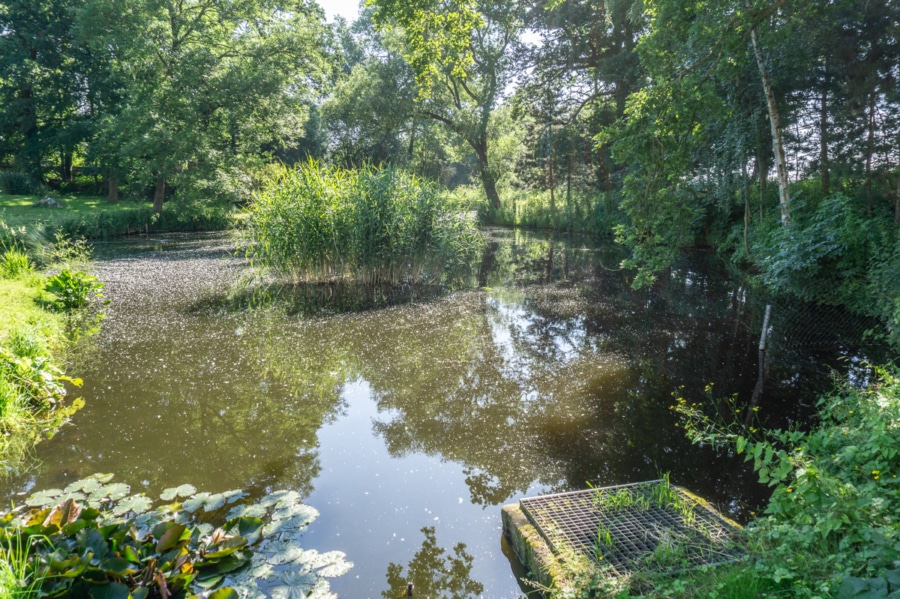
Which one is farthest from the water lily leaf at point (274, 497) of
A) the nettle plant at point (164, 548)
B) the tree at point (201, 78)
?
the tree at point (201, 78)

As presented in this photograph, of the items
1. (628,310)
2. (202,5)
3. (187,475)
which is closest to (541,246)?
(628,310)

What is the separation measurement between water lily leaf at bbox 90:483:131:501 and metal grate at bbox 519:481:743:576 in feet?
7.70

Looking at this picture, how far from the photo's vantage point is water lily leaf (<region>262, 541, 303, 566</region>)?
267cm

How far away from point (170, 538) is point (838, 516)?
2736 millimetres

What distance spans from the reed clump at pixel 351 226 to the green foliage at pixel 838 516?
7841 millimetres

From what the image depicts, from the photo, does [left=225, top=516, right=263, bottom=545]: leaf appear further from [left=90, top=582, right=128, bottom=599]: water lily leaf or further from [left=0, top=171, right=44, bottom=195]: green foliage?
[left=0, top=171, right=44, bottom=195]: green foliage

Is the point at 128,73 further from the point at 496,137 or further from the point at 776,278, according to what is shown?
the point at 776,278

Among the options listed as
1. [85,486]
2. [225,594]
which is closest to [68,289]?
[85,486]

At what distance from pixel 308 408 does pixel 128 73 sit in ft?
69.7

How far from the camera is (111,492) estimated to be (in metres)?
3.16

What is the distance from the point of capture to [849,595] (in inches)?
60.7

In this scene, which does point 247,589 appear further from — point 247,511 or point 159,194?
point 159,194

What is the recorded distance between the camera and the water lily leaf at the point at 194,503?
3031mm

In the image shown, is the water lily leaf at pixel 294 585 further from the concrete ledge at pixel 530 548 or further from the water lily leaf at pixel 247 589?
the concrete ledge at pixel 530 548
